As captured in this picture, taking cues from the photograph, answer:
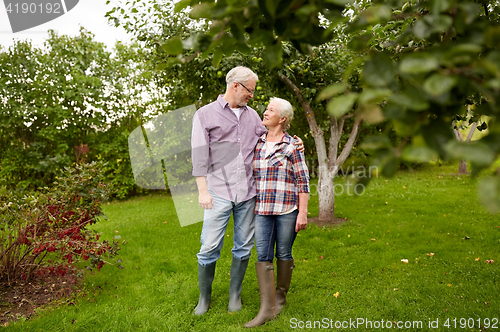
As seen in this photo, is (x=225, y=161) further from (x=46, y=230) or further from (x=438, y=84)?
(x=438, y=84)

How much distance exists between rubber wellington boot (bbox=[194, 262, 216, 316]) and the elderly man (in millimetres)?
15

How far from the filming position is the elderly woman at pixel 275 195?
2785 millimetres

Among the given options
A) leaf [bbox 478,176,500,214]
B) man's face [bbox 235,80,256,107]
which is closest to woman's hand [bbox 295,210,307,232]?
man's face [bbox 235,80,256,107]

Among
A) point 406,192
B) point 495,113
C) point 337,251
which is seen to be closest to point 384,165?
point 495,113

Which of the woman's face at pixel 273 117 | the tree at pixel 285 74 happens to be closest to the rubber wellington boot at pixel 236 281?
the woman's face at pixel 273 117

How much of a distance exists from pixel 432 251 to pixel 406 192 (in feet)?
16.1

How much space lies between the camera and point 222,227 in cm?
292

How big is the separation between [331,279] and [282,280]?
987 millimetres

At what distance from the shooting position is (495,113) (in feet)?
2.12

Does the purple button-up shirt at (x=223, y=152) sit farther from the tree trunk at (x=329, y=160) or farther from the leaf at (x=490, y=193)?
the tree trunk at (x=329, y=160)

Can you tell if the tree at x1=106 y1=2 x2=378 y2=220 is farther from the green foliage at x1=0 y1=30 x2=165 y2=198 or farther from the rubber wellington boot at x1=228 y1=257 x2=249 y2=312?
the green foliage at x1=0 y1=30 x2=165 y2=198

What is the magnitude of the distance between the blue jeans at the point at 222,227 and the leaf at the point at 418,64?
7.67 ft

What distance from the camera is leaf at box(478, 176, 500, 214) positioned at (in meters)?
0.54

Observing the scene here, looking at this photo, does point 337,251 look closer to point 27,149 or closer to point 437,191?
point 437,191
